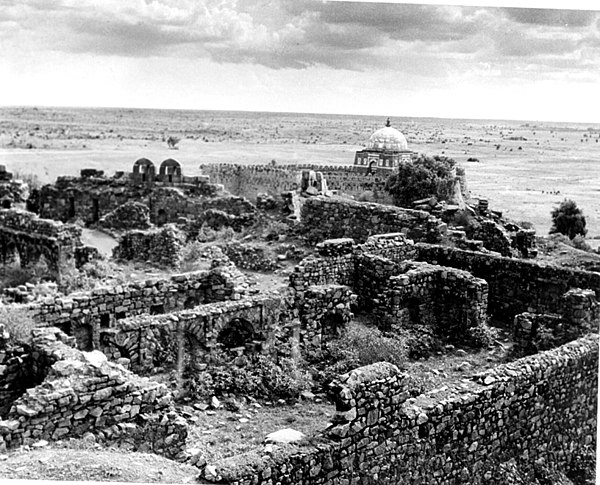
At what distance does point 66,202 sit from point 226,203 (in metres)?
6.70

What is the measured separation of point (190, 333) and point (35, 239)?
31.7 feet

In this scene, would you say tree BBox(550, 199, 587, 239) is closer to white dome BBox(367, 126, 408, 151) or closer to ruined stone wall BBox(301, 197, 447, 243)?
ruined stone wall BBox(301, 197, 447, 243)

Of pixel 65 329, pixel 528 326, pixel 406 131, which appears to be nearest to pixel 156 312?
pixel 65 329

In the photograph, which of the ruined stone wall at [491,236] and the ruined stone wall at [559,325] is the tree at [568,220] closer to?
the ruined stone wall at [491,236]

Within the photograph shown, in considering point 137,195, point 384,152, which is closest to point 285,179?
point 137,195

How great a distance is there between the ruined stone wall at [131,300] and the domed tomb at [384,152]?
34.1ft

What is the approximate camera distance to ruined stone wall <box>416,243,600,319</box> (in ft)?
46.2

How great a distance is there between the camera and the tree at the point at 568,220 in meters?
20.1

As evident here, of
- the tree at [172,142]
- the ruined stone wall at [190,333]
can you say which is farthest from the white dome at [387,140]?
the tree at [172,142]

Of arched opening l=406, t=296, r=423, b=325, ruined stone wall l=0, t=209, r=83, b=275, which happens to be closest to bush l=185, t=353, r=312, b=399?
arched opening l=406, t=296, r=423, b=325

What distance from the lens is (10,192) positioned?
26609mm

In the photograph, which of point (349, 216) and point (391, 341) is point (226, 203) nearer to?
point (349, 216)

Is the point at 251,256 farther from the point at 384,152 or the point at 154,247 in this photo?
the point at 384,152

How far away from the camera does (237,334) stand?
12.4 m
